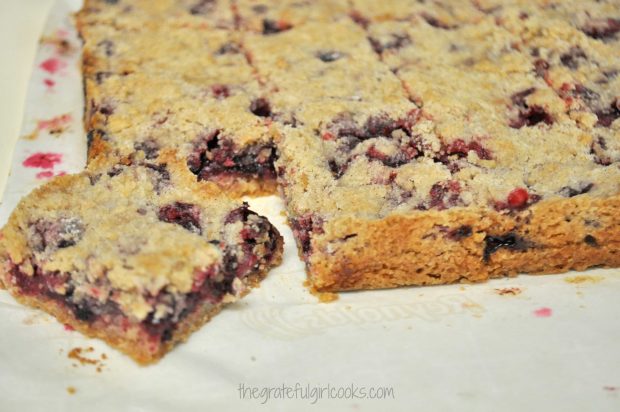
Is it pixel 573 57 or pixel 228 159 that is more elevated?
pixel 573 57

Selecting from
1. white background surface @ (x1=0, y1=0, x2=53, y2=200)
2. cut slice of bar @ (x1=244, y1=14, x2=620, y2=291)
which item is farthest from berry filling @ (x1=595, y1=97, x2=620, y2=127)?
white background surface @ (x1=0, y1=0, x2=53, y2=200)

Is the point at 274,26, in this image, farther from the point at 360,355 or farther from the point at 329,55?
the point at 360,355

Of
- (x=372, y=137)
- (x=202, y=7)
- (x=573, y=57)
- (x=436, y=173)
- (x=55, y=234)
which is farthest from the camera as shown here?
(x=202, y=7)

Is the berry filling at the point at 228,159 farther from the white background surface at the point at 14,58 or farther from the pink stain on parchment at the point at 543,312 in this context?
the pink stain on parchment at the point at 543,312

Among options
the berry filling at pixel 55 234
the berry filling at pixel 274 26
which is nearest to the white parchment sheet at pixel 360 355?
the berry filling at pixel 55 234

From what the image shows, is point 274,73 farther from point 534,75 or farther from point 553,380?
point 553,380

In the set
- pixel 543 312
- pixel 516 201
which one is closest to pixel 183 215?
pixel 516 201
